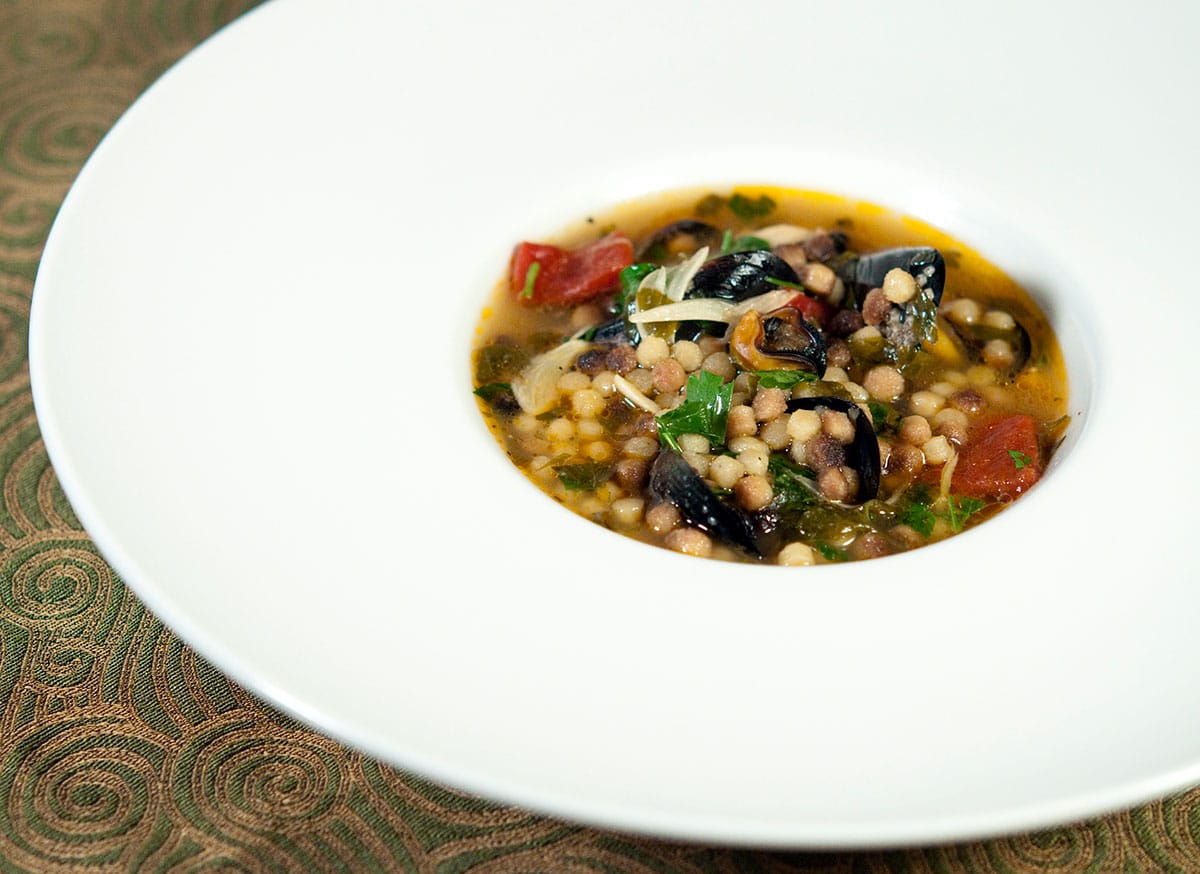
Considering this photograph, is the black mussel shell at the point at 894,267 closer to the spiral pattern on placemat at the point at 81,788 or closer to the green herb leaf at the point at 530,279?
the green herb leaf at the point at 530,279

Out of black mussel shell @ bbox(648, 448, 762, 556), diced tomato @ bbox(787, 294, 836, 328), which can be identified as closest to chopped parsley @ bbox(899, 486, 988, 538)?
black mussel shell @ bbox(648, 448, 762, 556)

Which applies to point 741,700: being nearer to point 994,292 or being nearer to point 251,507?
point 251,507

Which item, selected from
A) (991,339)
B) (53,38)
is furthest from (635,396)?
(53,38)

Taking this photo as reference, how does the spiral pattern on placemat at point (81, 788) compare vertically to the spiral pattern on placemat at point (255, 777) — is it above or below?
below

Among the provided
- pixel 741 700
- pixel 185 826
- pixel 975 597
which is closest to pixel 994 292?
pixel 975 597

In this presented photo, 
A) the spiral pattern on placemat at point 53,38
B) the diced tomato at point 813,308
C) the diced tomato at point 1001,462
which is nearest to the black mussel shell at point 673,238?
the diced tomato at point 813,308
